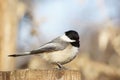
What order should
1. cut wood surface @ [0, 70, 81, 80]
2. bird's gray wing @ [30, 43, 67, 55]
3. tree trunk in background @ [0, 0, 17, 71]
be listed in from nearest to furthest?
cut wood surface @ [0, 70, 81, 80], bird's gray wing @ [30, 43, 67, 55], tree trunk in background @ [0, 0, 17, 71]

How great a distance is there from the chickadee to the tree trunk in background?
7.11ft

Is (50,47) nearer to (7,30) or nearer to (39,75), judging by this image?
(39,75)

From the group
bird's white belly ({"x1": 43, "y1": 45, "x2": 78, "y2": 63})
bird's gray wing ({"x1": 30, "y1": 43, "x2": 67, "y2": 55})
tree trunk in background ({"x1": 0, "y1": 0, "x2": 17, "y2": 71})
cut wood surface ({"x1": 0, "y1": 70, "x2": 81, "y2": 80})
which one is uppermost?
cut wood surface ({"x1": 0, "y1": 70, "x2": 81, "y2": 80})

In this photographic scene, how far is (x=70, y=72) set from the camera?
220cm

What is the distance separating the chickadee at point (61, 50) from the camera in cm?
295

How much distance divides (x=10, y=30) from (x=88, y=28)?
3.00ft

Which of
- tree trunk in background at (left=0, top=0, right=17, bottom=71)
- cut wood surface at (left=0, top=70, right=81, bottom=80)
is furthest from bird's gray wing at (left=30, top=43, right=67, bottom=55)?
tree trunk in background at (left=0, top=0, right=17, bottom=71)

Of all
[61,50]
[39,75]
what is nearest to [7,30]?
[61,50]

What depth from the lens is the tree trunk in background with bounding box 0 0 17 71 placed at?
5254mm

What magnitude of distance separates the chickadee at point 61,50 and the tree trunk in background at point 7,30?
217 cm

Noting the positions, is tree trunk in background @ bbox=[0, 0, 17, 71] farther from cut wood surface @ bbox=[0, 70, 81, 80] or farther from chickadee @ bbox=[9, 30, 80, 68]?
cut wood surface @ bbox=[0, 70, 81, 80]

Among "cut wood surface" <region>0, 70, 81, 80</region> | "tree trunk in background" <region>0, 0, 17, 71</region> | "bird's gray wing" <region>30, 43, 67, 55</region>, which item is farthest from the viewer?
"tree trunk in background" <region>0, 0, 17, 71</region>

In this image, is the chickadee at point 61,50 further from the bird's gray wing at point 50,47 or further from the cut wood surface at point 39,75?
the cut wood surface at point 39,75

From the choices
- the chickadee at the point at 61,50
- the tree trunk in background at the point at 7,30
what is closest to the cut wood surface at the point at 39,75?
the chickadee at the point at 61,50
